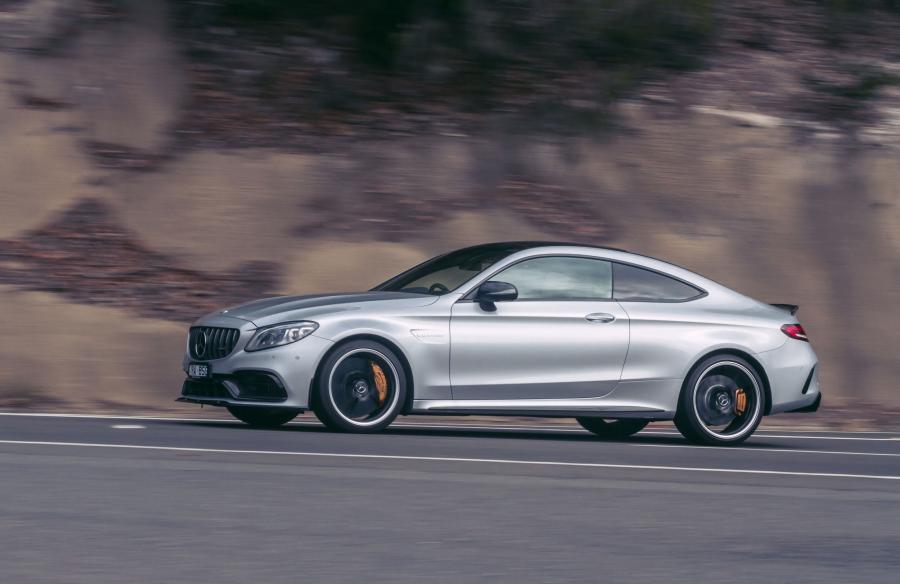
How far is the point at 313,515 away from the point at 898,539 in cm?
286

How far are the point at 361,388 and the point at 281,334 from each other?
71 centimetres

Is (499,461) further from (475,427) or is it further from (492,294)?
(475,427)

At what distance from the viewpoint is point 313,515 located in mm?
7117

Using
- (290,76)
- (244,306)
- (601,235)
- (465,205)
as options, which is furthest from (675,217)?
(244,306)

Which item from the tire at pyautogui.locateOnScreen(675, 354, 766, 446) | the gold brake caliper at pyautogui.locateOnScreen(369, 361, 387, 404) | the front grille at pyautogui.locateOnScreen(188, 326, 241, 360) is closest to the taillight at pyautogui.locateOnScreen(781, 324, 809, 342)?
the tire at pyautogui.locateOnScreen(675, 354, 766, 446)

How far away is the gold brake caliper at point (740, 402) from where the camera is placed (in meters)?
11.4

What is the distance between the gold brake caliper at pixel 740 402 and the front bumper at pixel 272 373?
329cm

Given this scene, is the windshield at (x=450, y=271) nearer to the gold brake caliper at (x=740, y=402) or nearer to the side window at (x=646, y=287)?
the side window at (x=646, y=287)

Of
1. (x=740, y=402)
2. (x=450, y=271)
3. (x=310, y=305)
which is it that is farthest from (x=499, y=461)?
(x=740, y=402)

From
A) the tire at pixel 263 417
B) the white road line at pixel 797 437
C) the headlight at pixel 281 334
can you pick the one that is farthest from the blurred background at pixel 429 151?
the headlight at pixel 281 334

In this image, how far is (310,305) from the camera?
420 inches

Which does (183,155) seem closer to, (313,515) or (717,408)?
(717,408)

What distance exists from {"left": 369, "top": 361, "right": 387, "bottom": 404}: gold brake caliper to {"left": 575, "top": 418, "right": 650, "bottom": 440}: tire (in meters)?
2.30

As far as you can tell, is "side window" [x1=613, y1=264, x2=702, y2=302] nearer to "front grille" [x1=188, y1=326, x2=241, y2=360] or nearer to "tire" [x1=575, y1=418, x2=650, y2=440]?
"tire" [x1=575, y1=418, x2=650, y2=440]
